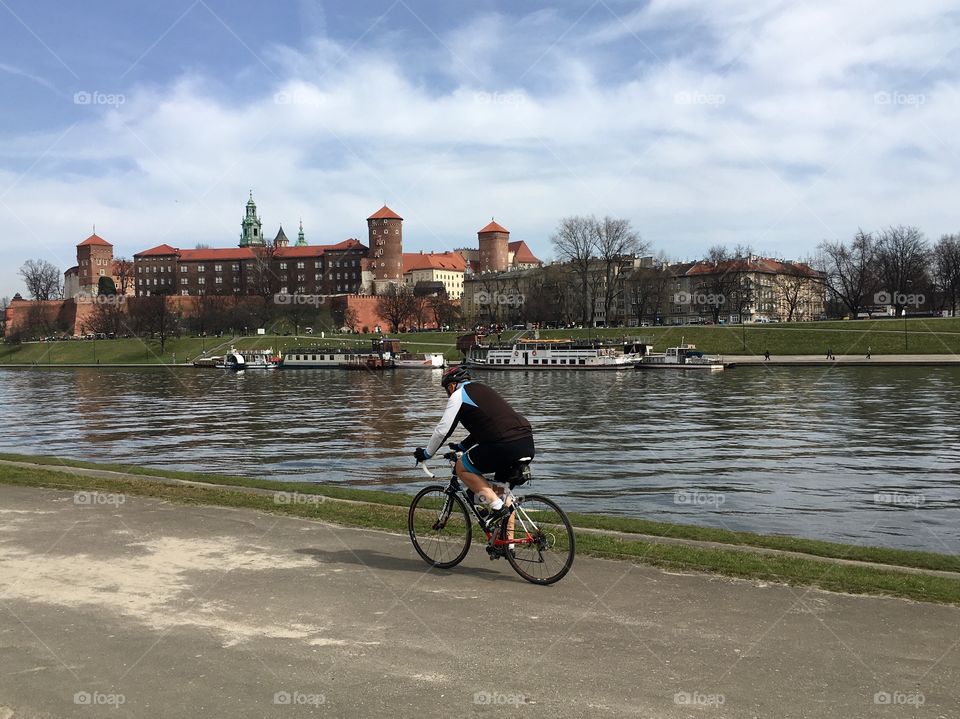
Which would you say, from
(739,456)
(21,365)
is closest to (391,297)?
(21,365)

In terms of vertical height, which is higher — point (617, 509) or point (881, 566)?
point (881, 566)

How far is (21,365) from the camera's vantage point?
5157 inches

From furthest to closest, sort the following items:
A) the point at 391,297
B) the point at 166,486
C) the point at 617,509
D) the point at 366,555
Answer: the point at 391,297 < the point at 617,509 < the point at 166,486 < the point at 366,555

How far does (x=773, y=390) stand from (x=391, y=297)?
11428 centimetres

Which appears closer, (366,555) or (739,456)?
(366,555)

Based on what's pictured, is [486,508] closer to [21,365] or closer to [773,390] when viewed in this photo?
[773,390]

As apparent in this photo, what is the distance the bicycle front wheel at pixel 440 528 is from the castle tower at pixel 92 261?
206 m
